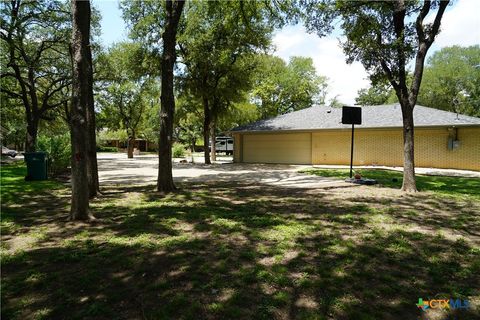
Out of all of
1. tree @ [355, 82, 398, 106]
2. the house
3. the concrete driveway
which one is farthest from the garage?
tree @ [355, 82, 398, 106]

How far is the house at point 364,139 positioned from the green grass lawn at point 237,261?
1318 centimetres

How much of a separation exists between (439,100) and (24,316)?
46.8 meters

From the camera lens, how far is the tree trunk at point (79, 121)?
19.8ft

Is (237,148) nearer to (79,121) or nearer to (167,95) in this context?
(167,95)

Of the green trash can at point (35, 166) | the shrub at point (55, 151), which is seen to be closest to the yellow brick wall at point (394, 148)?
the shrub at point (55, 151)

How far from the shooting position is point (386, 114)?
73.1 ft

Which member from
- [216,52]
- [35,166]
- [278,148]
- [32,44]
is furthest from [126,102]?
[35,166]

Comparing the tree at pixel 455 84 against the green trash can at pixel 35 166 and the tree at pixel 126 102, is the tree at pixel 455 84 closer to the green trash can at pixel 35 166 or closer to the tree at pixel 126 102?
the tree at pixel 126 102

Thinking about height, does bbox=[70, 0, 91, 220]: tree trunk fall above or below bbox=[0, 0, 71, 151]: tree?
below

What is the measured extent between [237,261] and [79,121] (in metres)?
4.17

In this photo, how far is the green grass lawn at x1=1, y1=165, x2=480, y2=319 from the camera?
3.00 meters

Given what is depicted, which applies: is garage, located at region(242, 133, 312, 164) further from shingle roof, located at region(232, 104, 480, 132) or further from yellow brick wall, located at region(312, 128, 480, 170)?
shingle roof, located at region(232, 104, 480, 132)

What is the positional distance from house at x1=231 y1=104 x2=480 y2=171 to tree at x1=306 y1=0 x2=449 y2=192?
9768 millimetres

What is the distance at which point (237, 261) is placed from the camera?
4125 mm
